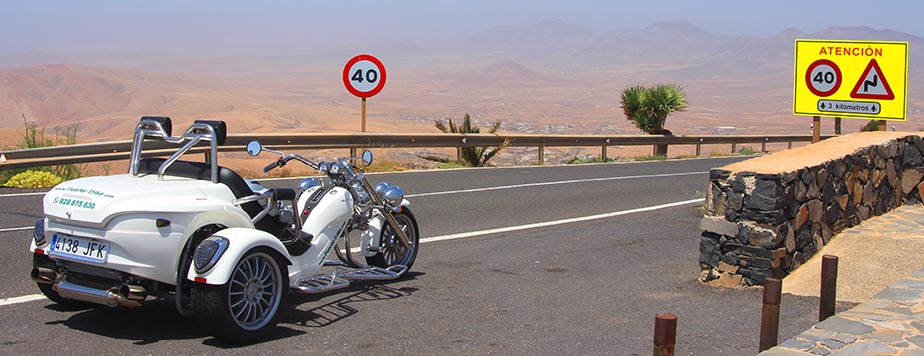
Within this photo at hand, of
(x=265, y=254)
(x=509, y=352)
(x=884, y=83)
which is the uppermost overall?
(x=884, y=83)

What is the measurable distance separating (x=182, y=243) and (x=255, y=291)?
59 cm

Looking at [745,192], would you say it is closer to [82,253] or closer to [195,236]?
[195,236]

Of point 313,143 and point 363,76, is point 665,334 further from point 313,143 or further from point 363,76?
point 363,76

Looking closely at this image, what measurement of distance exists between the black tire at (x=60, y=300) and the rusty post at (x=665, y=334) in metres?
4.31

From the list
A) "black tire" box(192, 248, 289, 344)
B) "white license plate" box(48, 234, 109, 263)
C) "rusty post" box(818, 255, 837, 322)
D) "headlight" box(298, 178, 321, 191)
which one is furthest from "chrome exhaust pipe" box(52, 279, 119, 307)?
"rusty post" box(818, 255, 837, 322)

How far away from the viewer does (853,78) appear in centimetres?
1330

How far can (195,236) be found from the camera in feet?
21.7

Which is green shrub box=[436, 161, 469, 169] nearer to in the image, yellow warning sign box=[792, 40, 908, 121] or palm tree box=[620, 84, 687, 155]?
yellow warning sign box=[792, 40, 908, 121]

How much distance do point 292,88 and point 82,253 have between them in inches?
5930

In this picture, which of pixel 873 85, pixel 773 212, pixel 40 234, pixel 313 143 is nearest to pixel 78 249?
pixel 40 234

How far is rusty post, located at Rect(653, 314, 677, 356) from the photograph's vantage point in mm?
4562

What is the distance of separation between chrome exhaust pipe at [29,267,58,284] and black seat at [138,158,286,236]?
3.02ft

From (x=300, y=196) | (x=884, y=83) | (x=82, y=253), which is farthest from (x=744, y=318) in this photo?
(x=884, y=83)

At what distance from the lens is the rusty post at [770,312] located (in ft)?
19.2
